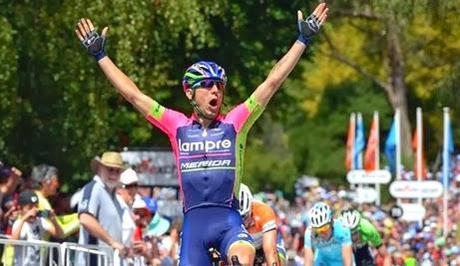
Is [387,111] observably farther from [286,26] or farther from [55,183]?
[55,183]

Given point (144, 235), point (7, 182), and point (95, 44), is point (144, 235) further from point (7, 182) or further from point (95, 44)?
point (95, 44)

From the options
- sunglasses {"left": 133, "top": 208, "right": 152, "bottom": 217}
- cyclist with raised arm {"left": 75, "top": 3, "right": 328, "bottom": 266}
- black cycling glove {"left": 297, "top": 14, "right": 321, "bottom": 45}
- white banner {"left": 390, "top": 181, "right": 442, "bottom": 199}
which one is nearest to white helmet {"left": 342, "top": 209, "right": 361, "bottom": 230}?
sunglasses {"left": 133, "top": 208, "right": 152, "bottom": 217}

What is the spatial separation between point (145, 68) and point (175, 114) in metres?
14.1

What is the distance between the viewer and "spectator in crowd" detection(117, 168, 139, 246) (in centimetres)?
1609

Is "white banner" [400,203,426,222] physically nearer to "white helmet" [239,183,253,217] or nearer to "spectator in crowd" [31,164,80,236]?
"spectator in crowd" [31,164,80,236]

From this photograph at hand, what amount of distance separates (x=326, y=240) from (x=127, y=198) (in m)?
2.15

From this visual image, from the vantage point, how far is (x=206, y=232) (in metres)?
11.2

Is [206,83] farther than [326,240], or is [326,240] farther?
[326,240]

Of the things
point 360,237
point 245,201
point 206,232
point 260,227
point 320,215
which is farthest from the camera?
point 360,237

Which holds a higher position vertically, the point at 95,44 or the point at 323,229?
the point at 95,44

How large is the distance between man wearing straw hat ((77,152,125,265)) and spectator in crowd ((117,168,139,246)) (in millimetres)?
544

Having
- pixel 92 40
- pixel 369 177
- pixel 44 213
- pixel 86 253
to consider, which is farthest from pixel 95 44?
pixel 369 177

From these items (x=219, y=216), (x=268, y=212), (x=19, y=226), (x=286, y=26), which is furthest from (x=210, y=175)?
(x=286, y=26)

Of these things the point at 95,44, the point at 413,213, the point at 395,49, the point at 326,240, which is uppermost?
the point at 395,49
